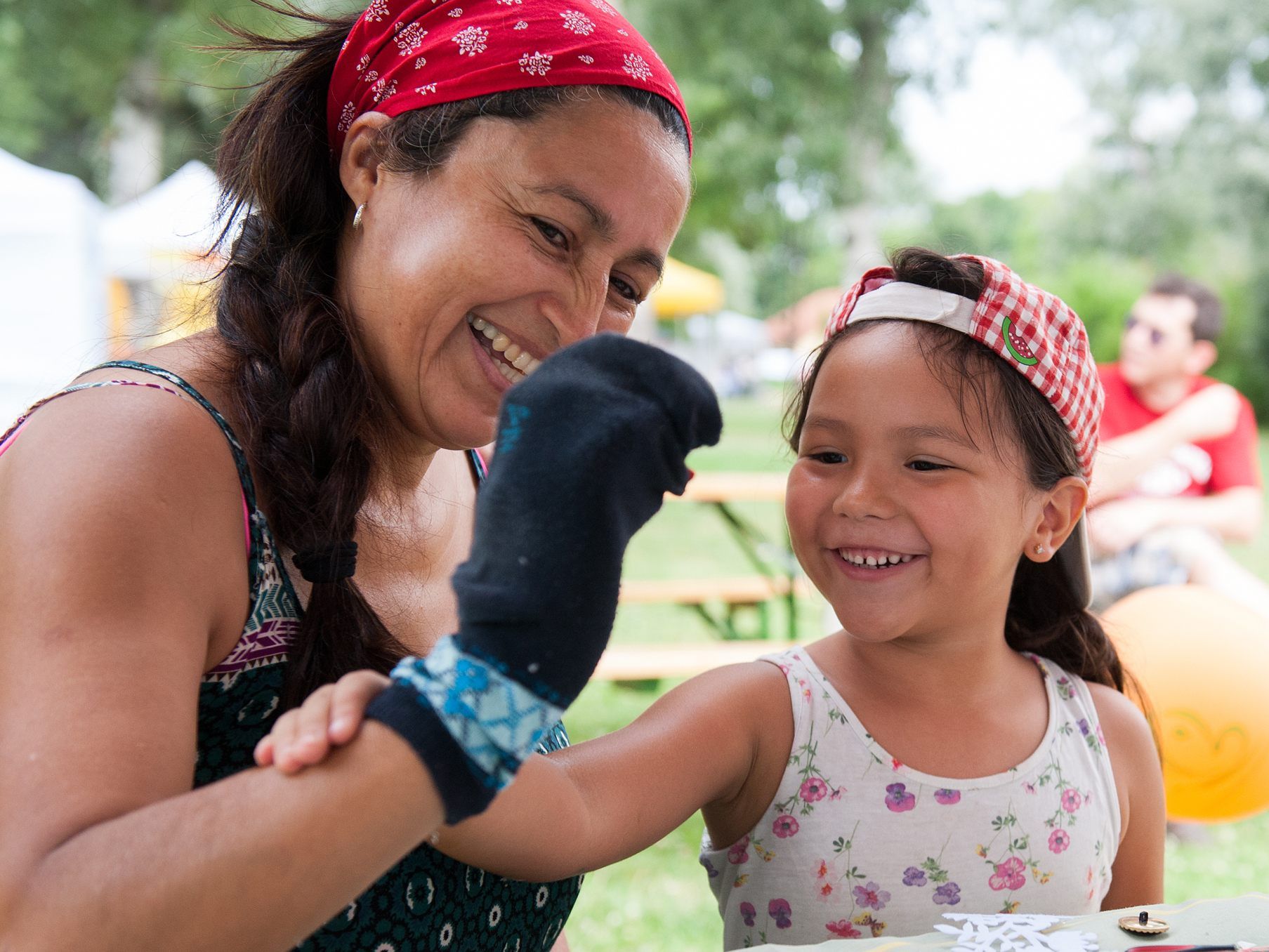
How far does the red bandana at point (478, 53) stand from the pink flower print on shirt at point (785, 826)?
1.01 m

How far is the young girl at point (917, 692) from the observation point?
60.8 inches

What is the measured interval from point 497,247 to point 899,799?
974 mm

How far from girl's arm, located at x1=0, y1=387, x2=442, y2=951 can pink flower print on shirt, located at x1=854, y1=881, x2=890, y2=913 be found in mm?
917

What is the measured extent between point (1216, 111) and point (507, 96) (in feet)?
93.0

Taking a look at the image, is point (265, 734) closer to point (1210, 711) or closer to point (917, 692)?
point (917, 692)

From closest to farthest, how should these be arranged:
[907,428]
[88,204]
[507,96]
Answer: [507,96], [907,428], [88,204]

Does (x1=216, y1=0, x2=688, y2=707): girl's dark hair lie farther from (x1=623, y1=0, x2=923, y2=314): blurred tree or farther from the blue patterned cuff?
(x1=623, y1=0, x2=923, y2=314): blurred tree

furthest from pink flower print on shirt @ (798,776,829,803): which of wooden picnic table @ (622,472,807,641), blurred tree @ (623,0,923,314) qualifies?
blurred tree @ (623,0,923,314)

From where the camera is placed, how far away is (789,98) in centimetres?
1438

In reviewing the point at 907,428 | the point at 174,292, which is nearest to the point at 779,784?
the point at 907,428

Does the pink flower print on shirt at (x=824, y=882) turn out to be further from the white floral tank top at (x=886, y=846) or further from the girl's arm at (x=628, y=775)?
the girl's arm at (x=628, y=775)

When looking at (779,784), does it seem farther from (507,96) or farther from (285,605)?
(507,96)

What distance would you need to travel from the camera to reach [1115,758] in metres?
1.76

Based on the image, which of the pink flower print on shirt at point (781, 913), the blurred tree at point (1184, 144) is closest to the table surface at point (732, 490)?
the pink flower print on shirt at point (781, 913)
